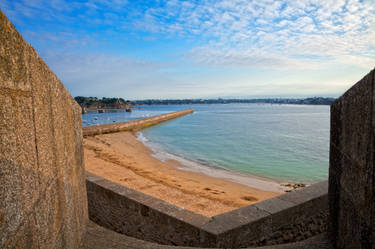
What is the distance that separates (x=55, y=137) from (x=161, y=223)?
9.01 feet

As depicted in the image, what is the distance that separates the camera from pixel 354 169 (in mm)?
2006

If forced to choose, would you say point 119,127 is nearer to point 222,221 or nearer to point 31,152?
point 222,221

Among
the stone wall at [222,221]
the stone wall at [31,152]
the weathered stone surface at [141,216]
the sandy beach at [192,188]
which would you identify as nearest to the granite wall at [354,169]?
the stone wall at [222,221]

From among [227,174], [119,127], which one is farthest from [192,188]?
[119,127]

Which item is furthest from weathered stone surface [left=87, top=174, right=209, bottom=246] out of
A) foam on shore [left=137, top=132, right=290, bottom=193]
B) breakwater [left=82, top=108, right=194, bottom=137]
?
breakwater [left=82, top=108, right=194, bottom=137]

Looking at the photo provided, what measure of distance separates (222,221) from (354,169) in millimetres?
2261

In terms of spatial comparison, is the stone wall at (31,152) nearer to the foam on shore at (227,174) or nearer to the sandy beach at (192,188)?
the sandy beach at (192,188)

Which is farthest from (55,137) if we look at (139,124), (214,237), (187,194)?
(139,124)

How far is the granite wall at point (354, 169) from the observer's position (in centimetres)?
166

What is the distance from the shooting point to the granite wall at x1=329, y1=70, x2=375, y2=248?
1.66 metres

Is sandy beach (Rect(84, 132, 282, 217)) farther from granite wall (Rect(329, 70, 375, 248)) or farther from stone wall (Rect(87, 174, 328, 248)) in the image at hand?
granite wall (Rect(329, 70, 375, 248))

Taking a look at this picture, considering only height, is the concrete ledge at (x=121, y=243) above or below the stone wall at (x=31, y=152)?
below

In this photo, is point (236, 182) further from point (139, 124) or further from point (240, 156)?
point (139, 124)

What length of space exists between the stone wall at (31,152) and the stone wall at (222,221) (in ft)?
6.23
